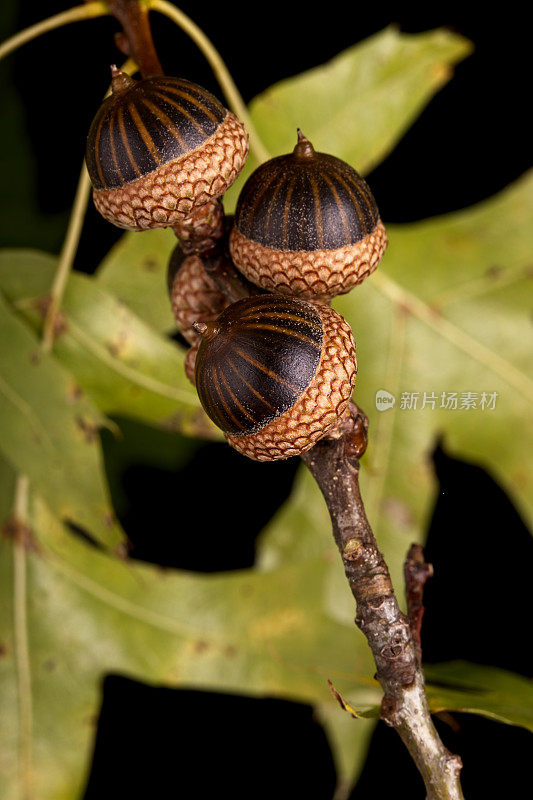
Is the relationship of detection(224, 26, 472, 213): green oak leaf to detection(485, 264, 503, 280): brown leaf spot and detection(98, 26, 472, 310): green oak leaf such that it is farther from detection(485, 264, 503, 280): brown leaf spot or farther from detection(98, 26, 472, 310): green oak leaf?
detection(485, 264, 503, 280): brown leaf spot

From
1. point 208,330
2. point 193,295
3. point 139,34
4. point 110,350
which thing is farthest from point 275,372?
point 110,350

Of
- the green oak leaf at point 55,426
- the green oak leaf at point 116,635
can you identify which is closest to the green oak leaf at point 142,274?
the green oak leaf at point 55,426

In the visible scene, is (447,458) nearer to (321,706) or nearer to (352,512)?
(321,706)

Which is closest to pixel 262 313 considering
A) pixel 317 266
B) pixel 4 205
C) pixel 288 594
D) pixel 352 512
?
pixel 317 266

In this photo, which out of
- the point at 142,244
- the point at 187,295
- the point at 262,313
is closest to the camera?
the point at 262,313

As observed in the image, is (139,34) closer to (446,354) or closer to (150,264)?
(150,264)

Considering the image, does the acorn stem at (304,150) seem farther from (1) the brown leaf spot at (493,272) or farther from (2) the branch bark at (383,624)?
(1) the brown leaf spot at (493,272)

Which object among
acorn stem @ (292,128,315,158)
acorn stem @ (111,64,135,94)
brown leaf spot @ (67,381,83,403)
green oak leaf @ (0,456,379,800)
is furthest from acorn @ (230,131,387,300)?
green oak leaf @ (0,456,379,800)
